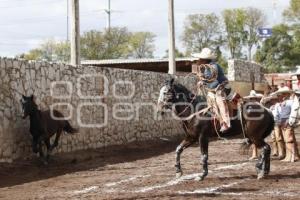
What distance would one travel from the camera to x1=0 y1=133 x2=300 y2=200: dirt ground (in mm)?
10375

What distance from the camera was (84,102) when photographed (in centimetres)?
1794

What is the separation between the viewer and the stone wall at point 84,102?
14407 mm

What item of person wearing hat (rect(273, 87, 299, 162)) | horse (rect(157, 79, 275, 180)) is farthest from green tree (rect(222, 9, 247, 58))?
horse (rect(157, 79, 275, 180))

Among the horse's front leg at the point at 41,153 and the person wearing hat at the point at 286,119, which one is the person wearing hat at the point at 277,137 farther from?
the horse's front leg at the point at 41,153

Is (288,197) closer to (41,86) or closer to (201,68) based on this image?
(201,68)

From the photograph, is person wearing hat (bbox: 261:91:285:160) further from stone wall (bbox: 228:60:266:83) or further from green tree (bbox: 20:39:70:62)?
green tree (bbox: 20:39:70:62)

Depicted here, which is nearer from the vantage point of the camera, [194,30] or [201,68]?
[201,68]

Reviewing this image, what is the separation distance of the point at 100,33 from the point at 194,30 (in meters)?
12.0

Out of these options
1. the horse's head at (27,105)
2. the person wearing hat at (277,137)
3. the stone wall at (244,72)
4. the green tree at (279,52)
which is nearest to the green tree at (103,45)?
the green tree at (279,52)

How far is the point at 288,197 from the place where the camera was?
9766mm

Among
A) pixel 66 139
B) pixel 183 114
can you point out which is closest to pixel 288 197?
pixel 183 114

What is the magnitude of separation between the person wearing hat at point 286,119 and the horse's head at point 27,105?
6.03 metres

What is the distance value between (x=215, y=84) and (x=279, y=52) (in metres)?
56.0

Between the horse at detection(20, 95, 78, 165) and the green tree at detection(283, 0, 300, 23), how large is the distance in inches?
2264
